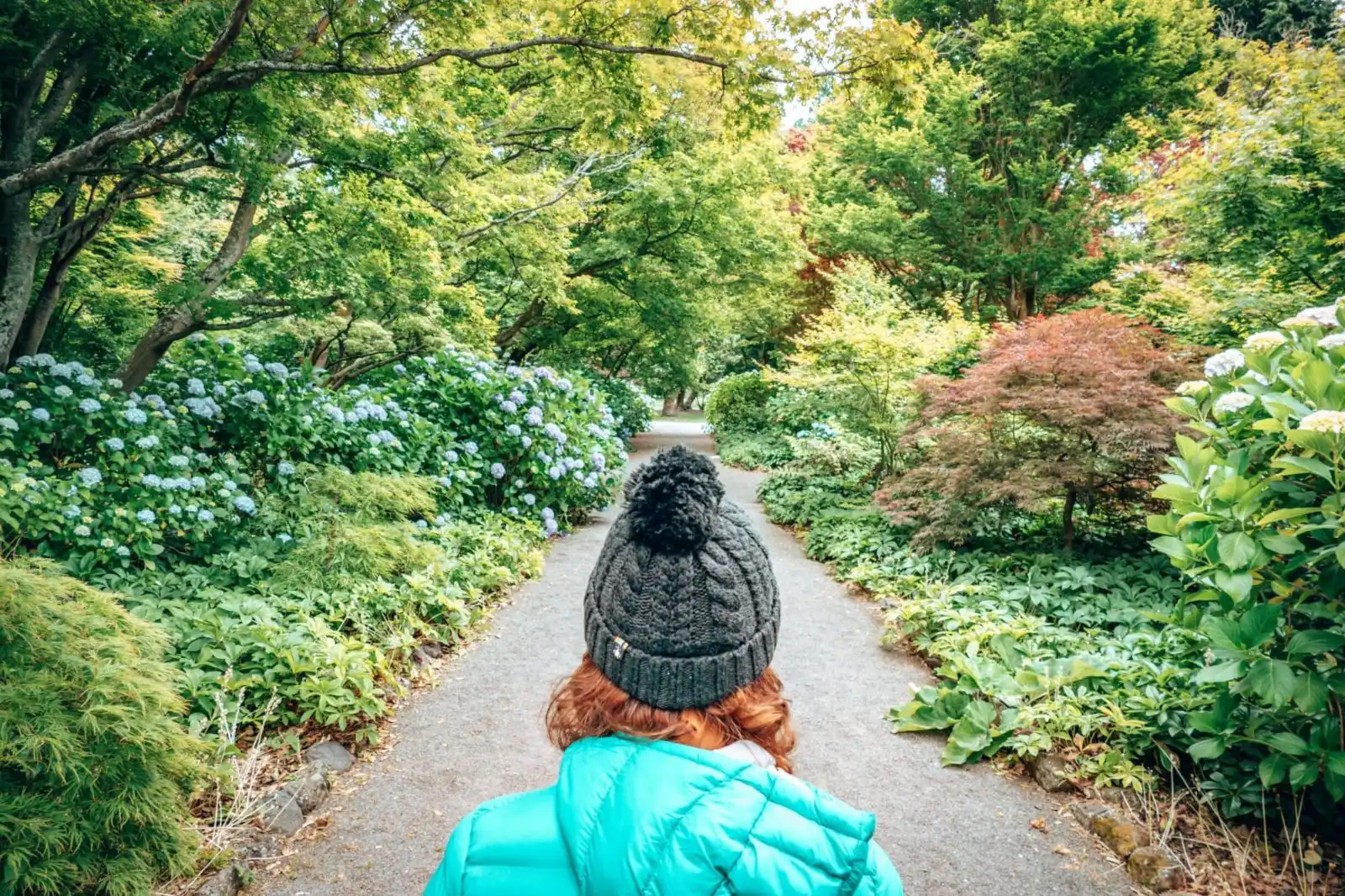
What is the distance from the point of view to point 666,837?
889 millimetres

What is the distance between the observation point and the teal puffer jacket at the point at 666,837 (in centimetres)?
88

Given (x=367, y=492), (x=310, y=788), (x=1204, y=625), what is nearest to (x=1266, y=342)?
(x=1204, y=625)

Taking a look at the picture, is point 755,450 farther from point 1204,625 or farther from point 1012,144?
point 1204,625

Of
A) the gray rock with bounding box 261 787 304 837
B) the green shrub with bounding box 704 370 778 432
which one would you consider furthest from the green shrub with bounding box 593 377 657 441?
the gray rock with bounding box 261 787 304 837

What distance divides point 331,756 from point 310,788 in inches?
10.5

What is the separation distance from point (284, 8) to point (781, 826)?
4.79 metres

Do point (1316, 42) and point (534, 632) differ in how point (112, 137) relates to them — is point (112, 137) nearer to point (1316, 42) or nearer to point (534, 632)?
point (534, 632)

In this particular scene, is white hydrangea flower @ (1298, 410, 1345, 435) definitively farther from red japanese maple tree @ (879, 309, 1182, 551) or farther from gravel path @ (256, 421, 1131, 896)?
red japanese maple tree @ (879, 309, 1182, 551)

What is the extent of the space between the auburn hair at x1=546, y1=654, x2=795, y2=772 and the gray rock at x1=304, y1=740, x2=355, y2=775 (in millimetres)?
2380

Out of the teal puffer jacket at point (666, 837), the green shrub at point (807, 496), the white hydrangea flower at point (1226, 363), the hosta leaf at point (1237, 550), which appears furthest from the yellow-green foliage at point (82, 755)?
the green shrub at point (807, 496)

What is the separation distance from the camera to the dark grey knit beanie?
3.54ft

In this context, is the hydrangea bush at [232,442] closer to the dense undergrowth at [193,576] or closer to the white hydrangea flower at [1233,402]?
the dense undergrowth at [193,576]

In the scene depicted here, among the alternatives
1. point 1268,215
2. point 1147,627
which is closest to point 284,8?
point 1147,627

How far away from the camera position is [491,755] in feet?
10.9
